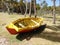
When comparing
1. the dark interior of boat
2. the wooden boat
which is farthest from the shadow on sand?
the dark interior of boat

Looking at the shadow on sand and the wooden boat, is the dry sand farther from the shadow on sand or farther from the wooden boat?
the wooden boat

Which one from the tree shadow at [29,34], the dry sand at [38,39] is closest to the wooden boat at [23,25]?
the tree shadow at [29,34]

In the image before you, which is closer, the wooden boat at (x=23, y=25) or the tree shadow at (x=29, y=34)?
the wooden boat at (x=23, y=25)

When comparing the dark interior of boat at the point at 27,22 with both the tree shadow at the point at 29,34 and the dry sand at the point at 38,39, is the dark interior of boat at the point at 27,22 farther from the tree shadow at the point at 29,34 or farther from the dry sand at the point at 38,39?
the dry sand at the point at 38,39

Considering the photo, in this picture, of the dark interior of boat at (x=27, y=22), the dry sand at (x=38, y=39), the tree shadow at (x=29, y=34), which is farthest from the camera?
the dark interior of boat at (x=27, y=22)

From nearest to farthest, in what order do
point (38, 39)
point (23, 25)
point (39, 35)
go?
1. point (38, 39)
2. point (39, 35)
3. point (23, 25)

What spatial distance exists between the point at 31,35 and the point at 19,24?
173 cm

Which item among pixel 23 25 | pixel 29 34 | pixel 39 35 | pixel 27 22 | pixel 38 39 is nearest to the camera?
pixel 38 39

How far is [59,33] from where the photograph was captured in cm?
1602

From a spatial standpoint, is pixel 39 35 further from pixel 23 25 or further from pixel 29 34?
pixel 23 25

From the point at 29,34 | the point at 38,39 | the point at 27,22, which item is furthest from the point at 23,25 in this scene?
the point at 38,39

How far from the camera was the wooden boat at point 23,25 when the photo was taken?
15125 millimetres

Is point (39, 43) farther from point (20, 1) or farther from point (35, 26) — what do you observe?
point (20, 1)

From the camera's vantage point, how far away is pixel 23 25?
55.6ft
